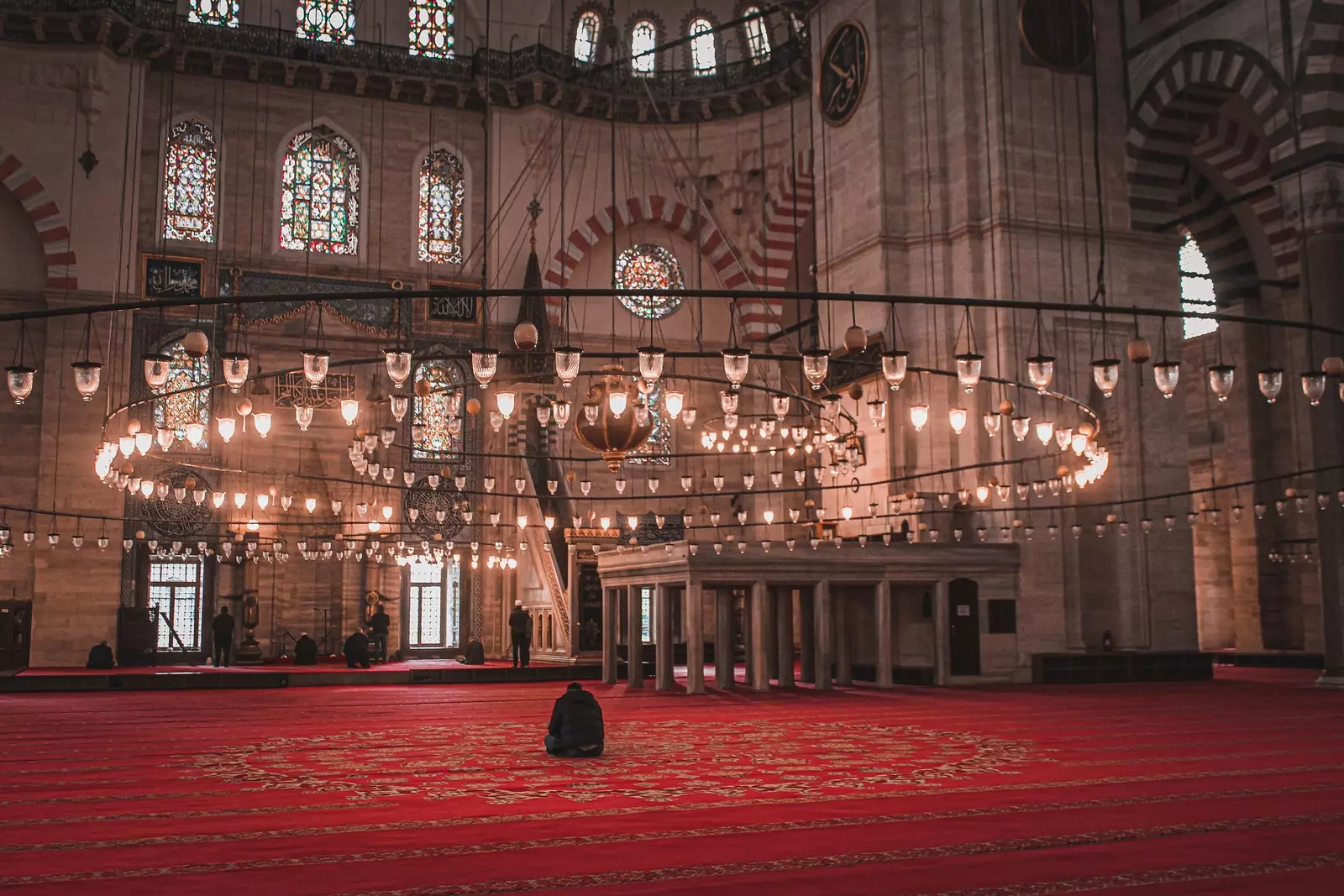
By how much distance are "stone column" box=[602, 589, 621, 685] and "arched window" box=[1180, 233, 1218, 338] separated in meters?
9.71

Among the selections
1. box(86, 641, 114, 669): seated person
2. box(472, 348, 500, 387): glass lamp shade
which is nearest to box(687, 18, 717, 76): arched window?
box(86, 641, 114, 669): seated person

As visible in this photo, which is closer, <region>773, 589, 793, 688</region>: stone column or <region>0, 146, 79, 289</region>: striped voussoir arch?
<region>773, 589, 793, 688</region>: stone column

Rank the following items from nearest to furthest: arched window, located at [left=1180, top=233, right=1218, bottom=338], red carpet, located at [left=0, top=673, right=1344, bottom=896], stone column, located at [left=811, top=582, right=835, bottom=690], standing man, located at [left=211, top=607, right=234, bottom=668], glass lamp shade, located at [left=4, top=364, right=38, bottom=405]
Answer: red carpet, located at [left=0, top=673, right=1344, bottom=896]
glass lamp shade, located at [left=4, top=364, right=38, bottom=405]
stone column, located at [left=811, top=582, right=835, bottom=690]
standing man, located at [left=211, top=607, right=234, bottom=668]
arched window, located at [left=1180, top=233, right=1218, bottom=338]

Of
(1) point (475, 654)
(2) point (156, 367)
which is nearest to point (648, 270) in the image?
(1) point (475, 654)

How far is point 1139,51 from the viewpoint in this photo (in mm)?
14016

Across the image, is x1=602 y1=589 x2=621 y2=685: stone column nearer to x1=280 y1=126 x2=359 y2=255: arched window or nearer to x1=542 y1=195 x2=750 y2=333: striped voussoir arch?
x1=542 y1=195 x2=750 y2=333: striped voussoir arch

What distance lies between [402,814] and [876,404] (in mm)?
5092

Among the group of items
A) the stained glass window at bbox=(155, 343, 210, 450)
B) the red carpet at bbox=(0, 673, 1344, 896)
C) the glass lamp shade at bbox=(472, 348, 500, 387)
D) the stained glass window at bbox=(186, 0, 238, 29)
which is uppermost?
the stained glass window at bbox=(186, 0, 238, 29)

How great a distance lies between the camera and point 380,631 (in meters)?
16.9

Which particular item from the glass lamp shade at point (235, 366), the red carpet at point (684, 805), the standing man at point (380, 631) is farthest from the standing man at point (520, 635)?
the glass lamp shade at point (235, 366)

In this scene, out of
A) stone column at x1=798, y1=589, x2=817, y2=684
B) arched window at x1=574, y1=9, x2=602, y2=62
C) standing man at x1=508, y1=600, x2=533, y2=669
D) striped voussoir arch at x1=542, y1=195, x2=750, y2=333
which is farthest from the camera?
arched window at x1=574, y1=9, x2=602, y2=62

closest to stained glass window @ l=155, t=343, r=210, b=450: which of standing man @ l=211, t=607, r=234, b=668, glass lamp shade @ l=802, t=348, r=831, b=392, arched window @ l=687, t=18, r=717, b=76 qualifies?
standing man @ l=211, t=607, r=234, b=668

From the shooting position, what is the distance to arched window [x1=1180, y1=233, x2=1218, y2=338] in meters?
18.3

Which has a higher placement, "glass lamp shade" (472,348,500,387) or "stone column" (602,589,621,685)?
"glass lamp shade" (472,348,500,387)
